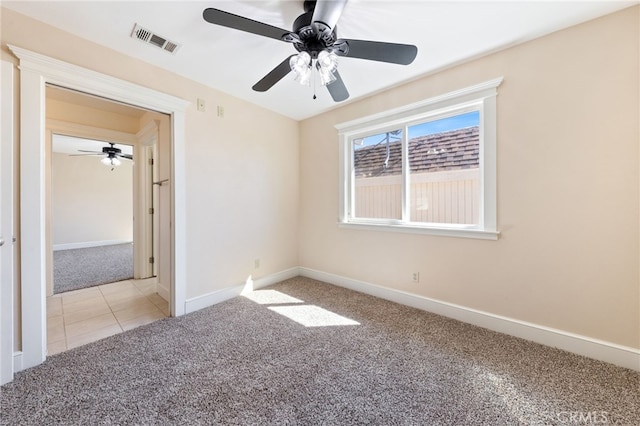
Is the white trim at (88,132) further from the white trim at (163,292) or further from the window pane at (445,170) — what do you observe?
the window pane at (445,170)

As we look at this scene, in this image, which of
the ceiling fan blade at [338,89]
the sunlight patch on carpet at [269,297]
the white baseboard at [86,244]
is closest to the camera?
the ceiling fan blade at [338,89]

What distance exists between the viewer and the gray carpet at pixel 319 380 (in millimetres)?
1311

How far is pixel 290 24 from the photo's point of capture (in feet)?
5.87

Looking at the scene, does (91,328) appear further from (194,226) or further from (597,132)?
(597,132)

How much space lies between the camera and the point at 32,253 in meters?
1.72

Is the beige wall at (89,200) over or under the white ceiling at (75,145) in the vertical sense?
under

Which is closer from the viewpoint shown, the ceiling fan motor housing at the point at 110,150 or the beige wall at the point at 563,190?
the beige wall at the point at 563,190

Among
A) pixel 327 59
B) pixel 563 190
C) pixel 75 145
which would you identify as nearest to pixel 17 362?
pixel 327 59

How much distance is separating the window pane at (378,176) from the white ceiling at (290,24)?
800mm

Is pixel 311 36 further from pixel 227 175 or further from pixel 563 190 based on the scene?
pixel 563 190

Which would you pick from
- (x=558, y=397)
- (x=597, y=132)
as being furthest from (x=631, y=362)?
(x=597, y=132)

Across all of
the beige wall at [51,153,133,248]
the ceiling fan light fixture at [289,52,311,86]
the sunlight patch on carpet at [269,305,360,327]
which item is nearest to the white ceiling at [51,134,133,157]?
the beige wall at [51,153,133,248]

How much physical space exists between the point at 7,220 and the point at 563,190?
152 inches

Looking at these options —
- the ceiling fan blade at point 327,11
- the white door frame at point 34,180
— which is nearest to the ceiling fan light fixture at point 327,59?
the ceiling fan blade at point 327,11
